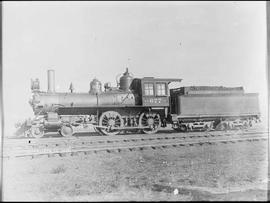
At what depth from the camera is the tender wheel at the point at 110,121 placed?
1288 cm

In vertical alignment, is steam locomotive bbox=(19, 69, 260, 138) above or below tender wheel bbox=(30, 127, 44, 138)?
above

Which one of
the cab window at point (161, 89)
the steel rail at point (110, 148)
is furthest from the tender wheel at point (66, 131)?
the cab window at point (161, 89)

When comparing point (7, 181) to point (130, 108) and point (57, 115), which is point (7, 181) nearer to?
point (57, 115)

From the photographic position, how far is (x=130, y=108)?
13.6 meters

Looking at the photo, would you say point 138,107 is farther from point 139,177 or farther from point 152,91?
point 139,177

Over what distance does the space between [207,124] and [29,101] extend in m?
7.94

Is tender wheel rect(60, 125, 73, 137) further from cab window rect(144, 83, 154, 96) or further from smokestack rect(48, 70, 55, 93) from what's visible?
cab window rect(144, 83, 154, 96)

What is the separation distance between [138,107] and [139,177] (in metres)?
7.35

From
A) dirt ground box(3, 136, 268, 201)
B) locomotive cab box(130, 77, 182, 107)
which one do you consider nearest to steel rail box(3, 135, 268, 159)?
dirt ground box(3, 136, 268, 201)

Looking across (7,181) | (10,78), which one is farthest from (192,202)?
(10,78)

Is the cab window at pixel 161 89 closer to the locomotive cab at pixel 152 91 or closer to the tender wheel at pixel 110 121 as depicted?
the locomotive cab at pixel 152 91

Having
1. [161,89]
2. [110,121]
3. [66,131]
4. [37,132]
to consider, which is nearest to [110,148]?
[66,131]

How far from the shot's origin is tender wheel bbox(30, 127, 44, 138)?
11906 millimetres

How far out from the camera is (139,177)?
6383 mm
